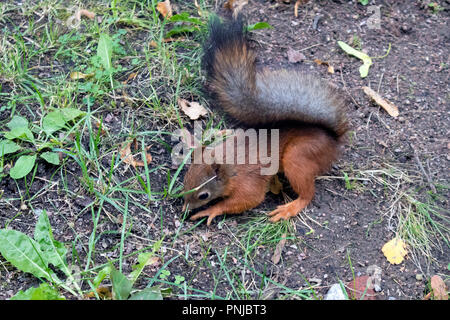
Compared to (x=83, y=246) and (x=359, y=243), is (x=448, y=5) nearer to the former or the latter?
(x=359, y=243)

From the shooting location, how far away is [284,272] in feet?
8.18

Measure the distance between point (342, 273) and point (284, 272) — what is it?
A: 0.94 feet

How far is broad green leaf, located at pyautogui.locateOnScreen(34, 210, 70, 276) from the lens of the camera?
227cm

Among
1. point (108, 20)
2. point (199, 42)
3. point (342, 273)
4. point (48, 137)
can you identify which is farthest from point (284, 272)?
point (108, 20)

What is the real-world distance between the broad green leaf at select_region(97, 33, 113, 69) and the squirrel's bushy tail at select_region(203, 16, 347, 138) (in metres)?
0.84

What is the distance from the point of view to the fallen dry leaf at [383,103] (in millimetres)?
3258

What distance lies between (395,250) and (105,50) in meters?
2.09

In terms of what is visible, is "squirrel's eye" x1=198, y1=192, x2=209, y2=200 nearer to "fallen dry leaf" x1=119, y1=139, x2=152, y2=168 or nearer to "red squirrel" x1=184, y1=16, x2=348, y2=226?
"red squirrel" x1=184, y1=16, x2=348, y2=226

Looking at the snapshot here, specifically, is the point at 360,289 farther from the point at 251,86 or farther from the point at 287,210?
the point at 251,86

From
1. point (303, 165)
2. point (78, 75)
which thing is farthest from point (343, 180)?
point (78, 75)

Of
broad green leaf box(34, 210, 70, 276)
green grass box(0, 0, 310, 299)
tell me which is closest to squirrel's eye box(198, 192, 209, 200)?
green grass box(0, 0, 310, 299)

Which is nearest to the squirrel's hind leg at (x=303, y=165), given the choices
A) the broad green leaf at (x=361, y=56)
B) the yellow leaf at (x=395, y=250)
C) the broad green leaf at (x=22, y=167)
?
the yellow leaf at (x=395, y=250)

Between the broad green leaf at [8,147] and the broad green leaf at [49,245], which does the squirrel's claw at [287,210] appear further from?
the broad green leaf at [8,147]
